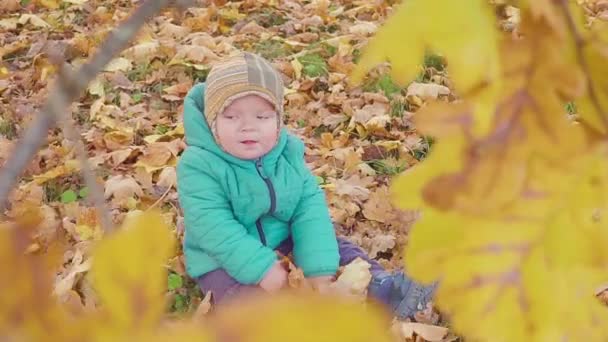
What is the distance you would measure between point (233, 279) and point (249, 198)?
0.20 m

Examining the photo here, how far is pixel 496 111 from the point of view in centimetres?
61

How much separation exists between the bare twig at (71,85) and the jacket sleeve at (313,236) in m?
1.82

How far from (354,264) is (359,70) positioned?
1.65m

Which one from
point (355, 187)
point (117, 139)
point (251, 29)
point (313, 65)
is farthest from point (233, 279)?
point (251, 29)

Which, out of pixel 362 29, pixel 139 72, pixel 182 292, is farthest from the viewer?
pixel 362 29

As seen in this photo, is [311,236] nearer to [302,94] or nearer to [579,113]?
[302,94]

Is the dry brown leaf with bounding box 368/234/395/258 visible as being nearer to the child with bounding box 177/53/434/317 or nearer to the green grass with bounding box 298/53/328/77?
the child with bounding box 177/53/434/317

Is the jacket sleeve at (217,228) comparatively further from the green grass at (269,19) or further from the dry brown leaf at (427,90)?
the green grass at (269,19)

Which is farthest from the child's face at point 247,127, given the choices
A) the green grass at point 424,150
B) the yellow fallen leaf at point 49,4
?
the yellow fallen leaf at point 49,4

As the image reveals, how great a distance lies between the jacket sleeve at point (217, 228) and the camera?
2.13 m

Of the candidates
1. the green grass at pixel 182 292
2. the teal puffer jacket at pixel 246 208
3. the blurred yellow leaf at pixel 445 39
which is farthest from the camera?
the green grass at pixel 182 292

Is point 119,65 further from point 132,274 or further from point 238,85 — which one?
point 132,274

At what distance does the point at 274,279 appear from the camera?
213cm

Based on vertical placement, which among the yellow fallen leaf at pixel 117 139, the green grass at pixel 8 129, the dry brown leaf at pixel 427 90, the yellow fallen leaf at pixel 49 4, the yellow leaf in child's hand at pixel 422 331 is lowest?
the yellow fallen leaf at pixel 49 4
